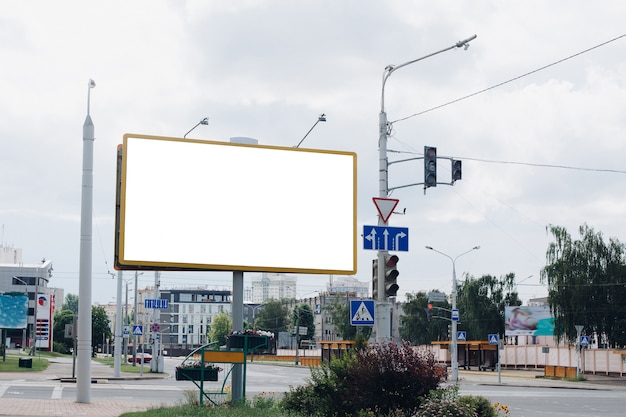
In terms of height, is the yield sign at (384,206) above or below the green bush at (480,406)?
above

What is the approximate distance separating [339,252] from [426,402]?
5874 mm

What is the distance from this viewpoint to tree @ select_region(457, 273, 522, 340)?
10131 cm

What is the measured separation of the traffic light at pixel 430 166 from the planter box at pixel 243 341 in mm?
5874

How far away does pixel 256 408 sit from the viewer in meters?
19.1

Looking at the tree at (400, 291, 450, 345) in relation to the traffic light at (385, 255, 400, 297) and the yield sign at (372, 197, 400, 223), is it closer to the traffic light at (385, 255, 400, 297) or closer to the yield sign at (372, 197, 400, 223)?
A: the yield sign at (372, 197, 400, 223)

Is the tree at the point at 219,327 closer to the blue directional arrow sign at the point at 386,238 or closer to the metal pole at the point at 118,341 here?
the metal pole at the point at 118,341

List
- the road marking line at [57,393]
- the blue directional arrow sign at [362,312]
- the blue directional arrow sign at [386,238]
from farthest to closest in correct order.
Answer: the road marking line at [57,393], the blue directional arrow sign at [362,312], the blue directional arrow sign at [386,238]

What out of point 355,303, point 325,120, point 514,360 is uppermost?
point 325,120

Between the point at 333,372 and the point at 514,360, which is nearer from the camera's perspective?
the point at 333,372

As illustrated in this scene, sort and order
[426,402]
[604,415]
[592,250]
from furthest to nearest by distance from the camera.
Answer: [592,250], [604,415], [426,402]

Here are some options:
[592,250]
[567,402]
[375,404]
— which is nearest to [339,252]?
[375,404]

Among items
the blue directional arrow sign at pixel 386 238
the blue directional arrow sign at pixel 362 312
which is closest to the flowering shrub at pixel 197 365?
the blue directional arrow sign at pixel 362 312

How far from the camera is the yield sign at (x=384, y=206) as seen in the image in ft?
70.2

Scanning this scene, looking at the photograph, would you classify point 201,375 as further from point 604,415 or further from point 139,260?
point 604,415
